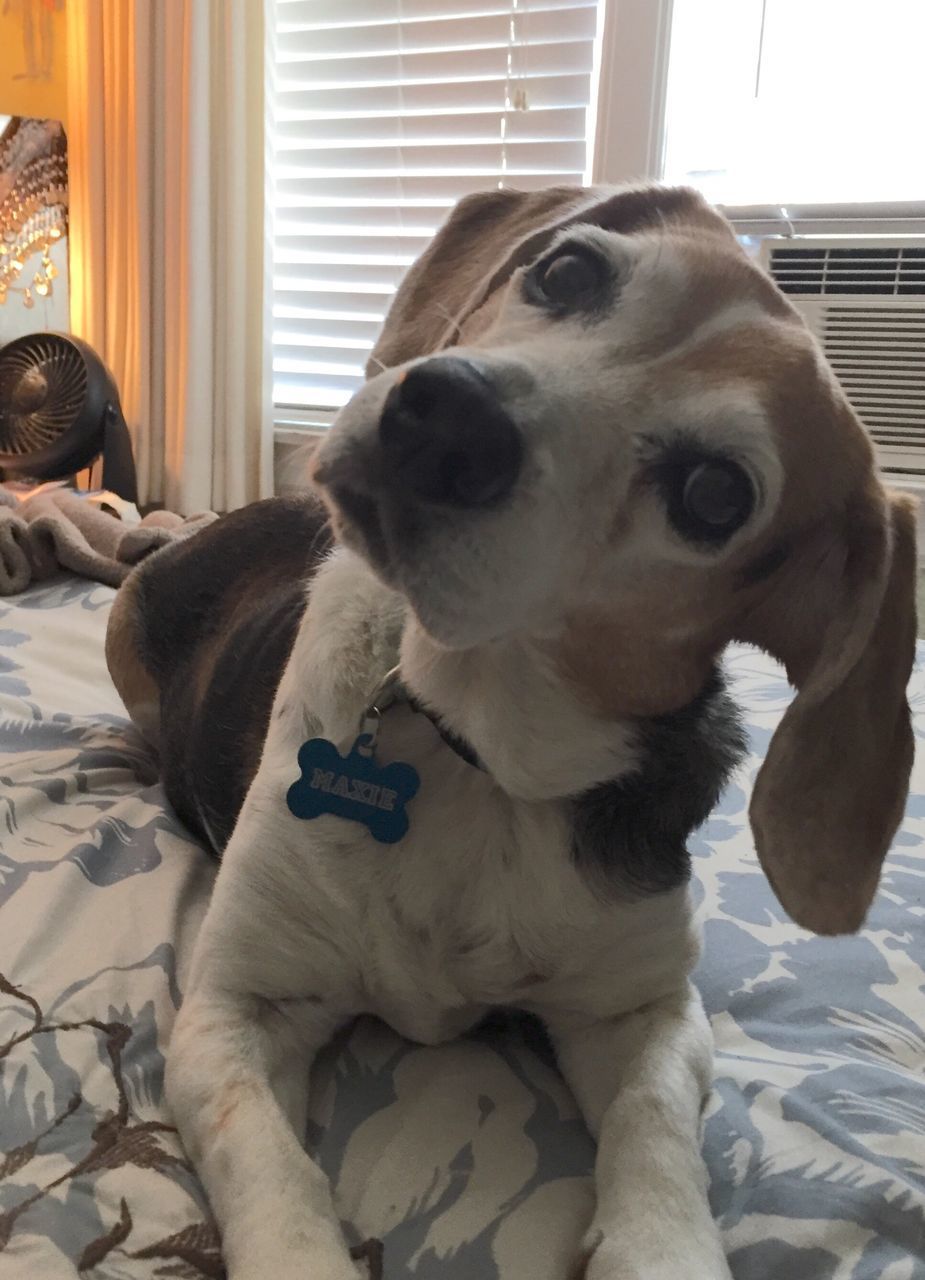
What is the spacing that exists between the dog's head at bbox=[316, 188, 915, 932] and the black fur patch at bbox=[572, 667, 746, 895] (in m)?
0.06

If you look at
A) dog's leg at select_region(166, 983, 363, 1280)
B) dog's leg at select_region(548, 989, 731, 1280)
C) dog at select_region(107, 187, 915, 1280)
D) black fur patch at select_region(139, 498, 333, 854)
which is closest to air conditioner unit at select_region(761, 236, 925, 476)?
black fur patch at select_region(139, 498, 333, 854)

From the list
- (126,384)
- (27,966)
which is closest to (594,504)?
(27,966)

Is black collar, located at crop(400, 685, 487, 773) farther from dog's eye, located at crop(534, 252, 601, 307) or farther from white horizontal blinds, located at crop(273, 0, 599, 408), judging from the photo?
white horizontal blinds, located at crop(273, 0, 599, 408)

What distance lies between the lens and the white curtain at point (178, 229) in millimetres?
4117

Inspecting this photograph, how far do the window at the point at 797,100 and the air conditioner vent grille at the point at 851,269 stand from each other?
160mm

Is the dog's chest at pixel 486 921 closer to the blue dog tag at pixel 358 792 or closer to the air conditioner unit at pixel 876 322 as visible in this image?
the blue dog tag at pixel 358 792

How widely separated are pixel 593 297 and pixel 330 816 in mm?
672

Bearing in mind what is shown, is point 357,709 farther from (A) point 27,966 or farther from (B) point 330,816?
(A) point 27,966

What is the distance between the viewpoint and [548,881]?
1.29 meters

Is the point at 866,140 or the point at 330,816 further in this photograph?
the point at 866,140

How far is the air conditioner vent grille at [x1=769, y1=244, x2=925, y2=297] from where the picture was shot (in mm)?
3453

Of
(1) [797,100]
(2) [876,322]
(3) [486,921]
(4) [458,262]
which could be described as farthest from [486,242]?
(1) [797,100]

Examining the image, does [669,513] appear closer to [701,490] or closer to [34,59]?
[701,490]

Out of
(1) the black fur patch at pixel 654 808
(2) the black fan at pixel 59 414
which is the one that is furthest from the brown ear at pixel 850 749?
(2) the black fan at pixel 59 414
